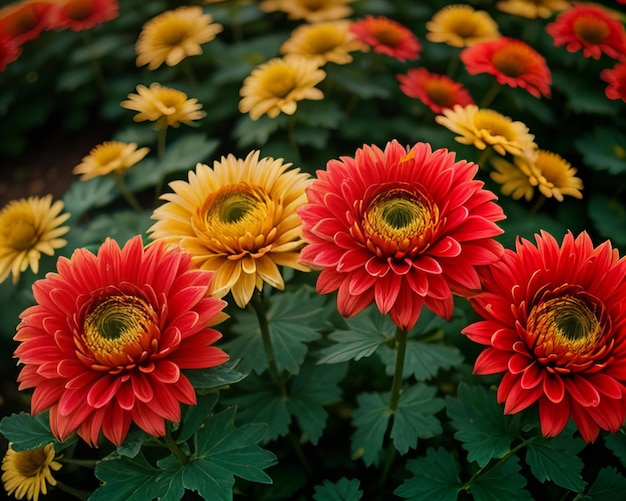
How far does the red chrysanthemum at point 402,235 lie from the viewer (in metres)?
0.99

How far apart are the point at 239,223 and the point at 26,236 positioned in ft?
2.62

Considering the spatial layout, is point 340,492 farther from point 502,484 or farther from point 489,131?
point 489,131

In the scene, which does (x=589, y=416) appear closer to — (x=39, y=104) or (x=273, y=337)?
(x=273, y=337)

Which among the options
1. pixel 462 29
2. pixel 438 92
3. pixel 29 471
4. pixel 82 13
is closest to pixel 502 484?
pixel 29 471

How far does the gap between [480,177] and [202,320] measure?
46.1 inches

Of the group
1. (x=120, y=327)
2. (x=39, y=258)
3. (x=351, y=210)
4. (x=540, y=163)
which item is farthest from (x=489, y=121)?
(x=39, y=258)

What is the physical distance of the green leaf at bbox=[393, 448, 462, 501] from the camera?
47.1 inches

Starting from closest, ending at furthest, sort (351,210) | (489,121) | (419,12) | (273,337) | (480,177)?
(351,210) → (273,337) → (489,121) → (480,177) → (419,12)

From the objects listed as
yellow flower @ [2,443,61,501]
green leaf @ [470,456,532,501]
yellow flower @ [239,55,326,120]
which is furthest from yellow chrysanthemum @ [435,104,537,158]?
yellow flower @ [2,443,61,501]

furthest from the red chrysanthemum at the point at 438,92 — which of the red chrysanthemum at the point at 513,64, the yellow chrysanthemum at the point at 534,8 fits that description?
the yellow chrysanthemum at the point at 534,8

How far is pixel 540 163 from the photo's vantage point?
1640 mm

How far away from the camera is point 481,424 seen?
46.1 inches

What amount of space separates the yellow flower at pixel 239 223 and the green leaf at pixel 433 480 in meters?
0.53

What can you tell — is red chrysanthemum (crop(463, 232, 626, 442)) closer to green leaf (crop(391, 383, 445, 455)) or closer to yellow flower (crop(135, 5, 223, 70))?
green leaf (crop(391, 383, 445, 455))
